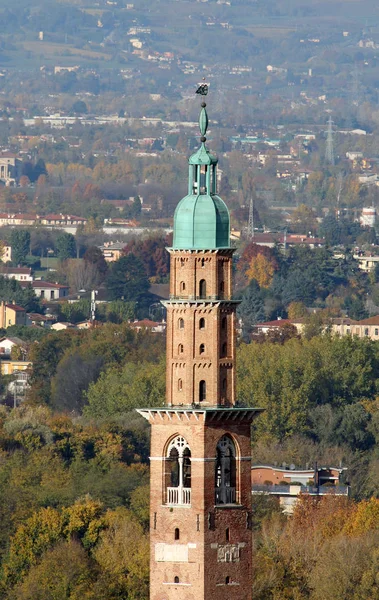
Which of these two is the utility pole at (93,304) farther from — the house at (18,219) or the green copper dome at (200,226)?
the green copper dome at (200,226)

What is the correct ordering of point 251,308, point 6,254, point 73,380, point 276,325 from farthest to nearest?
point 6,254
point 251,308
point 276,325
point 73,380

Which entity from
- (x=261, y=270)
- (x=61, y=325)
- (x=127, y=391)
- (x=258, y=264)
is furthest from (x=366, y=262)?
(x=127, y=391)

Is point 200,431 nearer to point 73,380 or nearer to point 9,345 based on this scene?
point 73,380

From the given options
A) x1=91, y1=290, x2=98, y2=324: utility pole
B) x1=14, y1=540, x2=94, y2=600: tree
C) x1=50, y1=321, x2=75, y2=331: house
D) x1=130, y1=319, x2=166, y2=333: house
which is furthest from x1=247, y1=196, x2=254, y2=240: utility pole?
x1=14, y1=540, x2=94, y2=600: tree

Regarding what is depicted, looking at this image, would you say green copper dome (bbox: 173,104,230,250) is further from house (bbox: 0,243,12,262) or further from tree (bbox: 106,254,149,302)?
house (bbox: 0,243,12,262)

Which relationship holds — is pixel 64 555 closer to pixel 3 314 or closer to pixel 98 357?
pixel 98 357

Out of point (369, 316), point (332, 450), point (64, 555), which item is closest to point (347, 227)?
point (369, 316)

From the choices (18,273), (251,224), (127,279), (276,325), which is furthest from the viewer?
(251,224)
